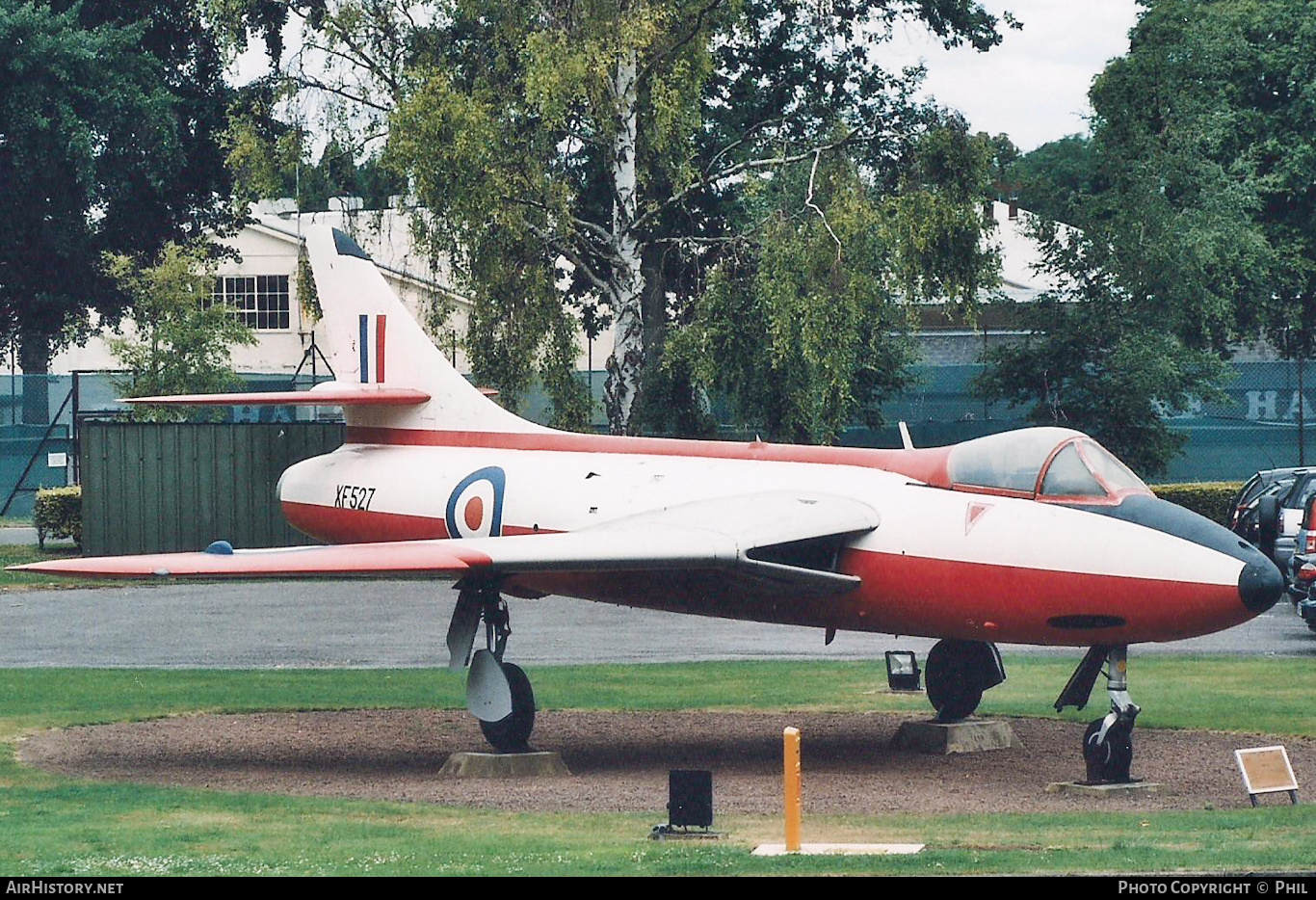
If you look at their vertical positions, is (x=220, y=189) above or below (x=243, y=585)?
above

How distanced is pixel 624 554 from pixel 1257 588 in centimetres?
467

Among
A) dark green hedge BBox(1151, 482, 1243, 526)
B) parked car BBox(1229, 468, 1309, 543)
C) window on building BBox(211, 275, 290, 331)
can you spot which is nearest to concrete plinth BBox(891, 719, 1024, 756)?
parked car BBox(1229, 468, 1309, 543)

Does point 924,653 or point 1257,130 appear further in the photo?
point 1257,130

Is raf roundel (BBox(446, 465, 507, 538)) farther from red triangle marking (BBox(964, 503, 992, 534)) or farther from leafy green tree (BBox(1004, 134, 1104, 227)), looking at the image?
leafy green tree (BBox(1004, 134, 1104, 227))

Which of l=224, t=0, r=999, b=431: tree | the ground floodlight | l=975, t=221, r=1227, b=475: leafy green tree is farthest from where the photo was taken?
l=975, t=221, r=1227, b=475: leafy green tree

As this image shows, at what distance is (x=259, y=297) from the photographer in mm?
63312

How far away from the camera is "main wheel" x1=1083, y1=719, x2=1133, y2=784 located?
46.5ft

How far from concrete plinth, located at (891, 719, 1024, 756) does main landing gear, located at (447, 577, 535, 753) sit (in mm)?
3403

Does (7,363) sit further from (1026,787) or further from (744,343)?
(1026,787)

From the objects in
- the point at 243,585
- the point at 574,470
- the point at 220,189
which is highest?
the point at 220,189

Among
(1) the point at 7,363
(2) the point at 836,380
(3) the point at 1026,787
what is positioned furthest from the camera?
(1) the point at 7,363

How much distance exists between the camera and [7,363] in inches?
2675
